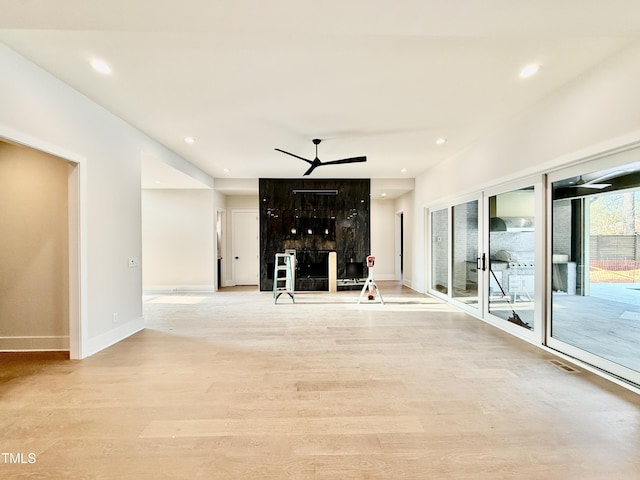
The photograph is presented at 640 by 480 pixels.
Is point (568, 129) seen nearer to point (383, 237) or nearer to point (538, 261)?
point (538, 261)

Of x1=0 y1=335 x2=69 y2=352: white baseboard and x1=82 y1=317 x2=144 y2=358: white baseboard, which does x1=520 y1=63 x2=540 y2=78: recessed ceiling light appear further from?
x1=0 y1=335 x2=69 y2=352: white baseboard

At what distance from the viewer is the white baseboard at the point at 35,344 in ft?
11.5

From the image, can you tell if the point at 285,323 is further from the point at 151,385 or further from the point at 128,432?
the point at 128,432

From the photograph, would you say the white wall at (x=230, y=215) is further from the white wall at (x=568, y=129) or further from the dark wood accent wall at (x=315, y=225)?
the white wall at (x=568, y=129)

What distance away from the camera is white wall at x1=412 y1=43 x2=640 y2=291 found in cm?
250

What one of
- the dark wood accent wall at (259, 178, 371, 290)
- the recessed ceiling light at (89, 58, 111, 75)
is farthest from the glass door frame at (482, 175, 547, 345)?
the recessed ceiling light at (89, 58, 111, 75)

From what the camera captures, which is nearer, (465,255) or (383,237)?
(465,255)

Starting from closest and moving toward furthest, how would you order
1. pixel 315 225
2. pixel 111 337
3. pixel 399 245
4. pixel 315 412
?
1. pixel 315 412
2. pixel 111 337
3. pixel 315 225
4. pixel 399 245

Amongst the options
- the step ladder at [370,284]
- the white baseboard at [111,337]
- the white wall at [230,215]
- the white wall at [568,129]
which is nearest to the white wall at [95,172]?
the white baseboard at [111,337]

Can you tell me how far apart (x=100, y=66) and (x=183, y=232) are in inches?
213

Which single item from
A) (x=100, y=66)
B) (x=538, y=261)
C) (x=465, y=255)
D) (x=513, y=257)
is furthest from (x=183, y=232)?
(x=538, y=261)

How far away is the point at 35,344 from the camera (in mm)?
3527

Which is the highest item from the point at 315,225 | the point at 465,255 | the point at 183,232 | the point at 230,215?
the point at 230,215

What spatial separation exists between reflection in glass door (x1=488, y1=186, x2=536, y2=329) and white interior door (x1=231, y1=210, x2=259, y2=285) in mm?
6086
